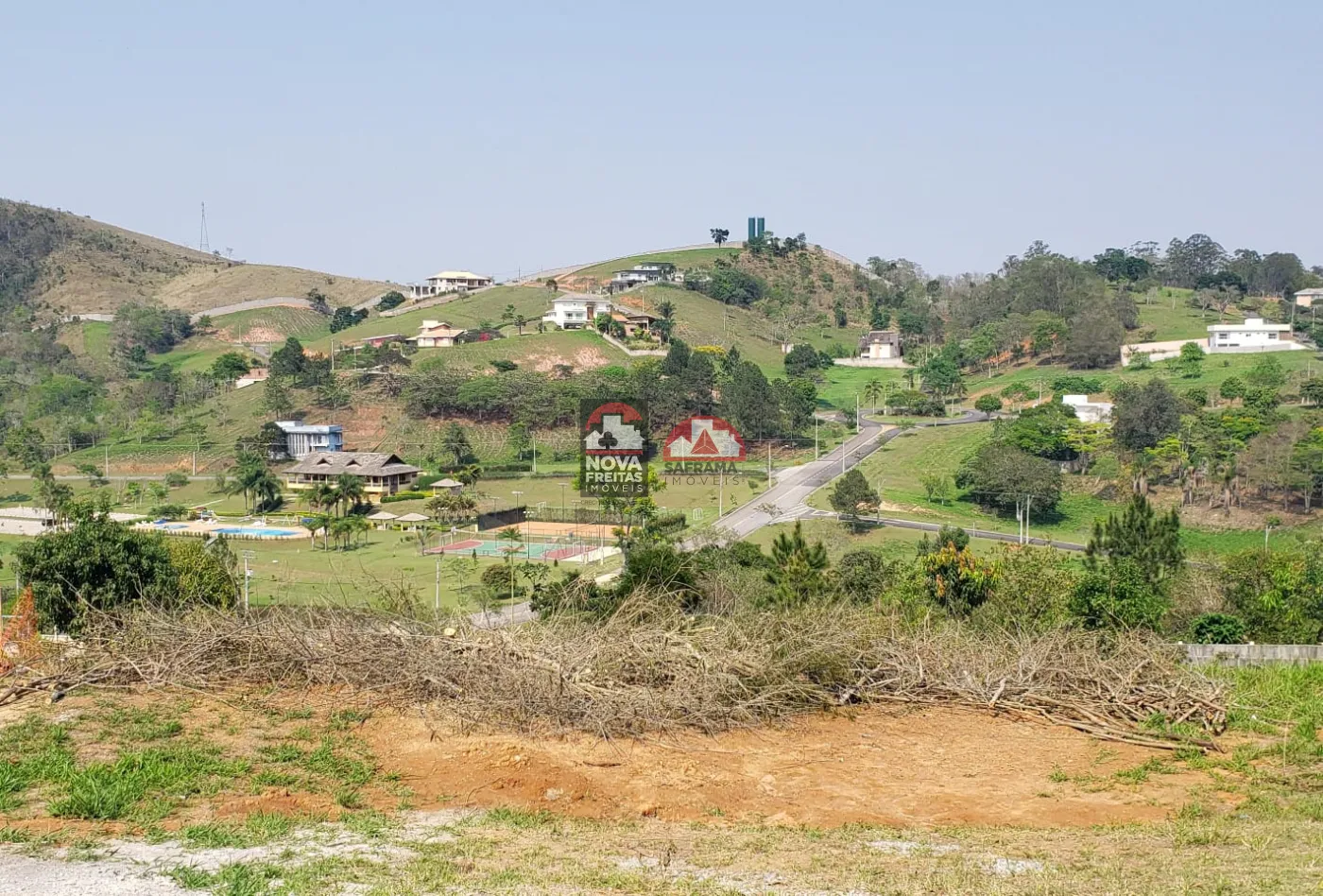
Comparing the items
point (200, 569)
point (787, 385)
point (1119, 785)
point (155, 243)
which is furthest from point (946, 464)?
point (155, 243)

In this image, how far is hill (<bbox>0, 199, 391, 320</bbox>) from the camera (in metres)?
91.9

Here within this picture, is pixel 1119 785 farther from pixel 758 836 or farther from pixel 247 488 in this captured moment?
pixel 247 488

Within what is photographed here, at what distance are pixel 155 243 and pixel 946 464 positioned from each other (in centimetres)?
9522

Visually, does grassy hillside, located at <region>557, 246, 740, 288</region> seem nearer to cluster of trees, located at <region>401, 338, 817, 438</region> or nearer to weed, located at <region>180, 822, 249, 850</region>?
cluster of trees, located at <region>401, 338, 817, 438</region>

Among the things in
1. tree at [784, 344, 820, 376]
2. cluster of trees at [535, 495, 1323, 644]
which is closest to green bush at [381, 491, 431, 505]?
cluster of trees at [535, 495, 1323, 644]

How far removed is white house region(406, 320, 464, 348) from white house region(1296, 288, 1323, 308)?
4972cm

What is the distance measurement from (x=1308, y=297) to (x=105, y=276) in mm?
89488

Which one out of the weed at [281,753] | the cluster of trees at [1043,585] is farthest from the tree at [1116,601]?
the weed at [281,753]

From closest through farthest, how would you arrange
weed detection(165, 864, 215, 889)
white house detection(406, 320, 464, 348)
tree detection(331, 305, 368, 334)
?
1. weed detection(165, 864, 215, 889)
2. white house detection(406, 320, 464, 348)
3. tree detection(331, 305, 368, 334)

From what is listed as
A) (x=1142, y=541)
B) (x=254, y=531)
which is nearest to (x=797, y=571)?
(x=1142, y=541)

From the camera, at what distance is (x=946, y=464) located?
136 ft

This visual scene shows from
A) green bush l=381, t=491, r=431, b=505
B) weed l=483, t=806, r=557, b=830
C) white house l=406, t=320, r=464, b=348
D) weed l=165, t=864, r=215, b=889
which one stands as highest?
white house l=406, t=320, r=464, b=348

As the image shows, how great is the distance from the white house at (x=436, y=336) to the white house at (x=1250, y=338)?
38340mm

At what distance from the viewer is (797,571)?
62.8 ft
